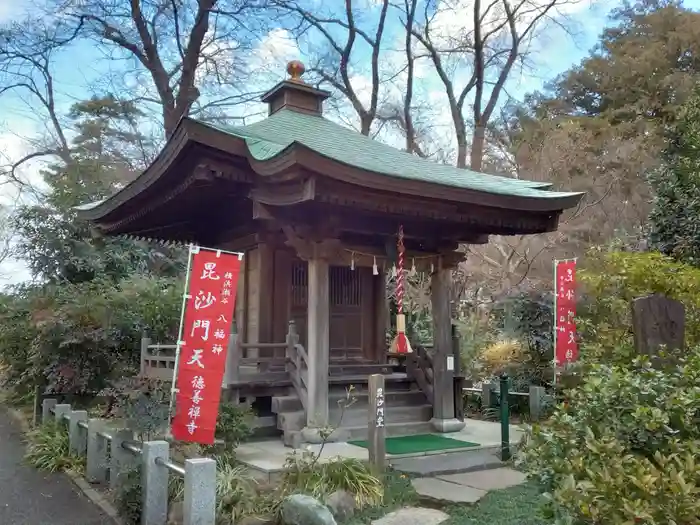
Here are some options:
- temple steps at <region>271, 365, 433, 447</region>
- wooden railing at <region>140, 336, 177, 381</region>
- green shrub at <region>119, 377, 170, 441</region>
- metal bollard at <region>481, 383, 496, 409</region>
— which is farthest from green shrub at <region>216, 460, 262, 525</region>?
metal bollard at <region>481, 383, 496, 409</region>

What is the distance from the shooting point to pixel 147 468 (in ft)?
17.2

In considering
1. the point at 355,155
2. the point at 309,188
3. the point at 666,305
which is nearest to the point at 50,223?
the point at 355,155

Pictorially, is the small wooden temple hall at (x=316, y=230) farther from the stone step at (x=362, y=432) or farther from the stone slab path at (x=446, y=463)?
the stone slab path at (x=446, y=463)

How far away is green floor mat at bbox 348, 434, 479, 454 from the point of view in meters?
7.50

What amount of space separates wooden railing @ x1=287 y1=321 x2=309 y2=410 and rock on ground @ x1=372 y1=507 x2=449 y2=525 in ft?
8.76

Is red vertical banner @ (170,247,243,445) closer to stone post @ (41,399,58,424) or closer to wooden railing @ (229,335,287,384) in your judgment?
wooden railing @ (229,335,287,384)

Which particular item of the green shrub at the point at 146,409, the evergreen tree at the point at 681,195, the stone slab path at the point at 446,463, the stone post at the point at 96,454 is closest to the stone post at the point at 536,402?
the stone slab path at the point at 446,463

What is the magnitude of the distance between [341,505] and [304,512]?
0.61 m

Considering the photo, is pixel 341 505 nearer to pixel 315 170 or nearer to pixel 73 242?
pixel 315 170

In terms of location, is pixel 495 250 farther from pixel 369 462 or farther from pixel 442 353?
pixel 369 462

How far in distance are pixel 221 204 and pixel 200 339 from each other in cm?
346

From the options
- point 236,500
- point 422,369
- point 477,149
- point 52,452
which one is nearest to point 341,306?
point 422,369

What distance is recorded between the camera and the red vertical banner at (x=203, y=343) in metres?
6.10

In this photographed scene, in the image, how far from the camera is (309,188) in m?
6.55
